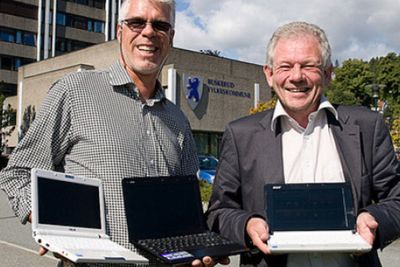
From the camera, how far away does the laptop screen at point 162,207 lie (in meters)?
2.60

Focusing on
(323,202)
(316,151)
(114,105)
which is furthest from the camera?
(114,105)

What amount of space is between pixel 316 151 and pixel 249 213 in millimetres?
487

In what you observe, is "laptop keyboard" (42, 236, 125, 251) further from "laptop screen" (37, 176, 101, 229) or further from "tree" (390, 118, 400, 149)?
"tree" (390, 118, 400, 149)

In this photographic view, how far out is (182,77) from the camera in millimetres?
33062

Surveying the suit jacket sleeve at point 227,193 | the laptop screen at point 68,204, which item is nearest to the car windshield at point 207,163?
the suit jacket sleeve at point 227,193

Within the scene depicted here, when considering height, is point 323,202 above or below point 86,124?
below

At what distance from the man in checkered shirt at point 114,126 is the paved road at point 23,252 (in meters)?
5.16

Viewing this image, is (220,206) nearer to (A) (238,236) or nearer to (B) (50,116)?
(A) (238,236)

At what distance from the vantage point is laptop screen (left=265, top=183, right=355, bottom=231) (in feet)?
7.98

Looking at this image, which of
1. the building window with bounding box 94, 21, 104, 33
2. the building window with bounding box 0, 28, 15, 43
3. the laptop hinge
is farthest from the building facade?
the laptop hinge

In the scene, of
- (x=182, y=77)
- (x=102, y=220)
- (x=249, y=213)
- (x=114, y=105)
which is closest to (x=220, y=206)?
(x=249, y=213)

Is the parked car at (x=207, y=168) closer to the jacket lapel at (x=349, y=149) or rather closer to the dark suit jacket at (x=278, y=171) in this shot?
the dark suit jacket at (x=278, y=171)

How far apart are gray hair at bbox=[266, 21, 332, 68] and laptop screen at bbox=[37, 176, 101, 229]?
1.15 m

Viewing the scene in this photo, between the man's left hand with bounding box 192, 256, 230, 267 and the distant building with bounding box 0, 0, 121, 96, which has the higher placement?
the distant building with bounding box 0, 0, 121, 96
